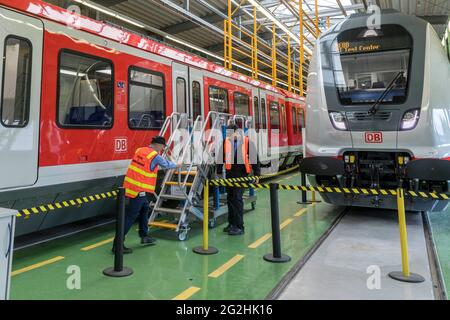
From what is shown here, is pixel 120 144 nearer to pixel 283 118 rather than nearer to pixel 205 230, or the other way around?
pixel 205 230

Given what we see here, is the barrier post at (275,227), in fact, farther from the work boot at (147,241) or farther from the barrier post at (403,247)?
the work boot at (147,241)

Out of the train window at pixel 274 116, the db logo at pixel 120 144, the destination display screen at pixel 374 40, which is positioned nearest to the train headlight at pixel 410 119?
the destination display screen at pixel 374 40

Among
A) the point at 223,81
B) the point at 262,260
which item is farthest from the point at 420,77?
the point at 223,81

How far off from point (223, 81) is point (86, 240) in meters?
4.80

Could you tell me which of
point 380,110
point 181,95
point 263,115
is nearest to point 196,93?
point 181,95

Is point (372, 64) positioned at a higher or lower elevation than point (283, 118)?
lower

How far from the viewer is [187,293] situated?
11.0 feet

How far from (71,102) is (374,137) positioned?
446cm

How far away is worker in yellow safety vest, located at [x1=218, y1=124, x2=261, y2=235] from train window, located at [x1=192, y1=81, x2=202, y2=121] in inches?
65.0

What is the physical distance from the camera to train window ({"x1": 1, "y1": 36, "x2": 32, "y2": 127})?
3.74 metres

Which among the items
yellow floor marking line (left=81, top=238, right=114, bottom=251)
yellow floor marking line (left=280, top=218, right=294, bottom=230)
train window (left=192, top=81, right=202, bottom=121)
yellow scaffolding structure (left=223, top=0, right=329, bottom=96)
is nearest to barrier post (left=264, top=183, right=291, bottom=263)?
yellow floor marking line (left=280, top=218, right=294, bottom=230)

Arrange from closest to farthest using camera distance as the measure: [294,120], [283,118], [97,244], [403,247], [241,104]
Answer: [403,247] < [97,244] < [241,104] < [283,118] < [294,120]

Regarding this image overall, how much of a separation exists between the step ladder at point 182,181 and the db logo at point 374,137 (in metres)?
2.54
